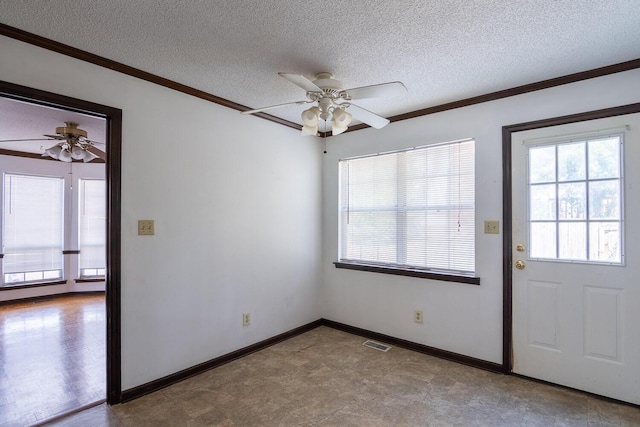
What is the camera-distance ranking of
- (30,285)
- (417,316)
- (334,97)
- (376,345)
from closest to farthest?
(334,97)
(417,316)
(376,345)
(30,285)

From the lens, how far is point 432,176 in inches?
126

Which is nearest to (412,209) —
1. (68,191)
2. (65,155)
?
(65,155)

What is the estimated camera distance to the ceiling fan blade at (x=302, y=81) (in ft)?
6.04

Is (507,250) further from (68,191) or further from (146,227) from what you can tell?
(68,191)

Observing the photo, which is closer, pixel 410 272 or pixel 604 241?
pixel 604 241

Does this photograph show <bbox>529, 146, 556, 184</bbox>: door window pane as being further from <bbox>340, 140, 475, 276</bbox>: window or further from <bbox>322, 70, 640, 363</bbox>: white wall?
<bbox>340, 140, 475, 276</bbox>: window

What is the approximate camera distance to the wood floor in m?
2.28

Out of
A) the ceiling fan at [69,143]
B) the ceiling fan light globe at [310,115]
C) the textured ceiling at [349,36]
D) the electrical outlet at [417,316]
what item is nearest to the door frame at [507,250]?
the textured ceiling at [349,36]

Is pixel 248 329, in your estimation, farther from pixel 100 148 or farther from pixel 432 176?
pixel 100 148

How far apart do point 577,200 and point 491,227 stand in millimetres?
624

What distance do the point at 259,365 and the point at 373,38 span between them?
273 cm

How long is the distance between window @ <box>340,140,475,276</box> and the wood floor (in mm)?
2689

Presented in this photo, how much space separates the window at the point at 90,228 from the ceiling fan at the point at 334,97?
5033mm

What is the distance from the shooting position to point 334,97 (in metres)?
2.25
